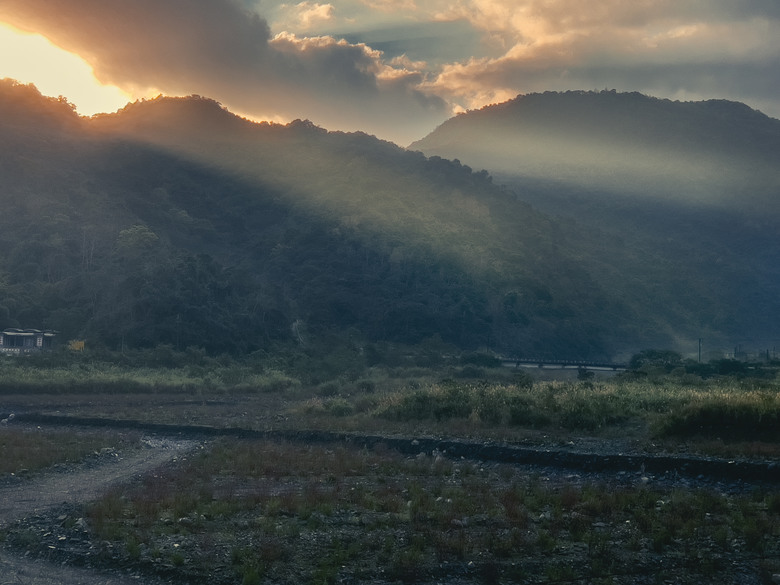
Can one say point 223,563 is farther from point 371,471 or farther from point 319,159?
point 319,159

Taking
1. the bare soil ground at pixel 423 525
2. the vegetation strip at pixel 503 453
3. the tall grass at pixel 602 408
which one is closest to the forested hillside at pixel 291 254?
the tall grass at pixel 602 408

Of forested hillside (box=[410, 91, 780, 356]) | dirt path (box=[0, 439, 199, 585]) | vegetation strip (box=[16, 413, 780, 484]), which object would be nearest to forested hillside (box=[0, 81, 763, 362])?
forested hillside (box=[410, 91, 780, 356])

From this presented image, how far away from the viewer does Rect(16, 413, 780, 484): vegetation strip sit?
1892cm

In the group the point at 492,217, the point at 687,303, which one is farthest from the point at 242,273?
the point at 687,303

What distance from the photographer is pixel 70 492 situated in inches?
747

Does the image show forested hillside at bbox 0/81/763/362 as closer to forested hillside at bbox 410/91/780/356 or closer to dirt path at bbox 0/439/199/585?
forested hillside at bbox 410/91/780/356

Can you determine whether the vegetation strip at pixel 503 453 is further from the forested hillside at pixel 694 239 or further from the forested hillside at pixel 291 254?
the forested hillside at pixel 694 239

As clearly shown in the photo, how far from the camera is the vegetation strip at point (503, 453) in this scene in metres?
18.9

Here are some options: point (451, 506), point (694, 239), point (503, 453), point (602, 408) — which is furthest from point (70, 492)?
point (694, 239)

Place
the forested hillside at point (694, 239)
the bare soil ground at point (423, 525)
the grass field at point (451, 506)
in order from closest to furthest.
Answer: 1. the bare soil ground at point (423, 525)
2. the grass field at point (451, 506)
3. the forested hillside at point (694, 239)

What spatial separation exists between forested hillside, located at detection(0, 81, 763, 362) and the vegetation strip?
46.1 meters

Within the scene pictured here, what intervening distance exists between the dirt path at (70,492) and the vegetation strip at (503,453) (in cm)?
310

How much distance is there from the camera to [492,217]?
14225 centimetres

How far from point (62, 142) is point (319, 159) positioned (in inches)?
2076
